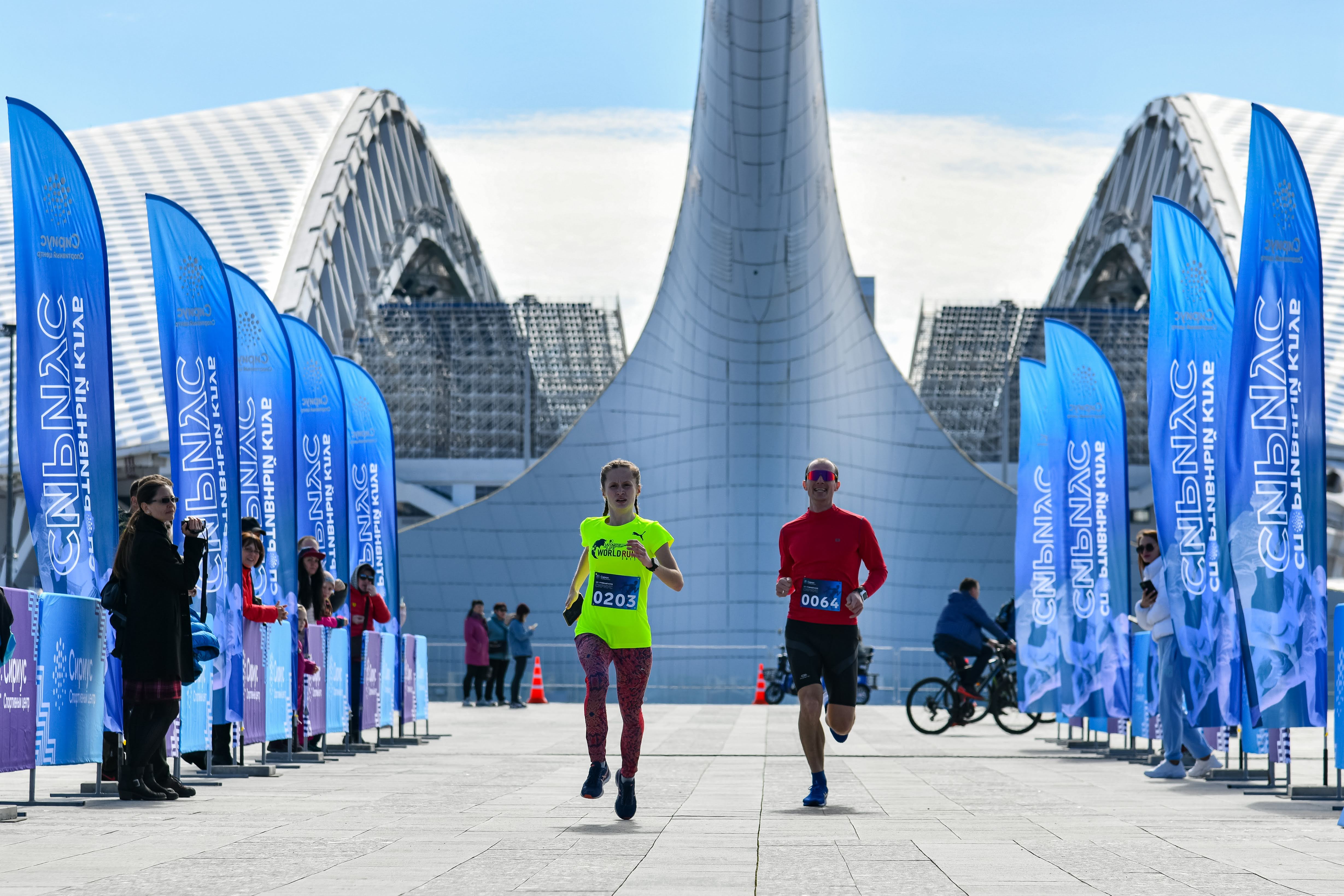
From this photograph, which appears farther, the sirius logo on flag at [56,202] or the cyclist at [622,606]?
the sirius logo on flag at [56,202]

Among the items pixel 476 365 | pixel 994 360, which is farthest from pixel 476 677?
pixel 994 360

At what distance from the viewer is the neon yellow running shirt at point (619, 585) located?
296 inches

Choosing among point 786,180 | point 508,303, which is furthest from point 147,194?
point 508,303

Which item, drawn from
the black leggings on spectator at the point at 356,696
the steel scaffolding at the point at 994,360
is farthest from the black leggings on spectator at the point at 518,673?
the steel scaffolding at the point at 994,360

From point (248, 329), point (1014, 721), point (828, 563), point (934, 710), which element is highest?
point (248, 329)

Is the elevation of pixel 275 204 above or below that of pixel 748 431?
above

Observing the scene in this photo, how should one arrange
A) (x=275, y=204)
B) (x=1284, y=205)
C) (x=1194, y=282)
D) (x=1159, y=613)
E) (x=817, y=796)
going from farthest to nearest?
(x=275, y=204) → (x=1194, y=282) → (x=1159, y=613) → (x=1284, y=205) → (x=817, y=796)

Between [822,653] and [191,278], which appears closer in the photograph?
[822,653]

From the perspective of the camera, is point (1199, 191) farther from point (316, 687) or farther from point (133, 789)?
point (133, 789)

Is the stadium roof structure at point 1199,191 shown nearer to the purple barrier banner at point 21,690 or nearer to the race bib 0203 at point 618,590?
the race bib 0203 at point 618,590

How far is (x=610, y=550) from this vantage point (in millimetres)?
7547

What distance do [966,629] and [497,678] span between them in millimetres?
10776

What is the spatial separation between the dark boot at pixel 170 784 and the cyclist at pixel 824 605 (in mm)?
3095

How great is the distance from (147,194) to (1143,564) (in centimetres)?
710
